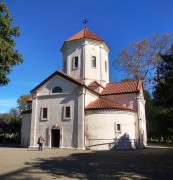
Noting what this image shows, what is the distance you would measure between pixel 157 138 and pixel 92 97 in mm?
31338

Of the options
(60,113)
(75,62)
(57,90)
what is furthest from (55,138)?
(75,62)

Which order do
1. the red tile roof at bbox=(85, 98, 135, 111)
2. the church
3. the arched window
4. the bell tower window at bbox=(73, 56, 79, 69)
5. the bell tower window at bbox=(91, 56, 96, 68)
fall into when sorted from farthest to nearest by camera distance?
1. the bell tower window at bbox=(73, 56, 79, 69)
2. the bell tower window at bbox=(91, 56, 96, 68)
3. the arched window
4. the red tile roof at bbox=(85, 98, 135, 111)
5. the church

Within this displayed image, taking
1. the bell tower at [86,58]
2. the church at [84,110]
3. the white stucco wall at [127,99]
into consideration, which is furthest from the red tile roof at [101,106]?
the bell tower at [86,58]

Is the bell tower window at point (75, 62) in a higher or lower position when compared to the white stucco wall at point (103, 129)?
higher

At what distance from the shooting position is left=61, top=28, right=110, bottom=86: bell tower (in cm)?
3344

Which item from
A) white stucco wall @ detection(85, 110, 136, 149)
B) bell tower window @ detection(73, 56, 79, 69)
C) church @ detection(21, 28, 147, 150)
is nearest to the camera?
white stucco wall @ detection(85, 110, 136, 149)

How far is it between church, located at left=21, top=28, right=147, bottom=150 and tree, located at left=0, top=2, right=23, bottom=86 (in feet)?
30.7

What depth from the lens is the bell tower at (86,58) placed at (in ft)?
110

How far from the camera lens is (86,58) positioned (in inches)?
1325

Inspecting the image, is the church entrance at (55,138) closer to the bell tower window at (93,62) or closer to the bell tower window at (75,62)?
the bell tower window at (75,62)

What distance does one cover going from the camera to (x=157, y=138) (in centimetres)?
5475

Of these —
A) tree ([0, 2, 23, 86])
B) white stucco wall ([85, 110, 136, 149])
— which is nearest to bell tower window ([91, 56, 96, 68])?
white stucco wall ([85, 110, 136, 149])

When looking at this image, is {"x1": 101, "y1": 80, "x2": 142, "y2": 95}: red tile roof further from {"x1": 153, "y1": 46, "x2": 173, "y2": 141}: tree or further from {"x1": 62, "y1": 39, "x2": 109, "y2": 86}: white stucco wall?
{"x1": 153, "y1": 46, "x2": 173, "y2": 141}: tree

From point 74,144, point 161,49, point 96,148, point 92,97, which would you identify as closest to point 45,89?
point 92,97
